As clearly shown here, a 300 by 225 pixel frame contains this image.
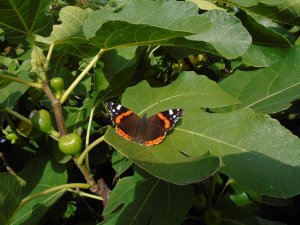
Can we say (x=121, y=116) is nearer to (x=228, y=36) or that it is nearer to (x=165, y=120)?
(x=165, y=120)

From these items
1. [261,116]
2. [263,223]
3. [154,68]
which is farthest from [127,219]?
[154,68]

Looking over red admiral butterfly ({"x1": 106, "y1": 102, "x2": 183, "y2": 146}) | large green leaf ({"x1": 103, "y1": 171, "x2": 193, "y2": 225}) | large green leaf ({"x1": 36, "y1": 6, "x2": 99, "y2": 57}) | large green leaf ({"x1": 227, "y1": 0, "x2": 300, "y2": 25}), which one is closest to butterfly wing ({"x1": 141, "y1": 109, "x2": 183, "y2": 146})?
red admiral butterfly ({"x1": 106, "y1": 102, "x2": 183, "y2": 146})

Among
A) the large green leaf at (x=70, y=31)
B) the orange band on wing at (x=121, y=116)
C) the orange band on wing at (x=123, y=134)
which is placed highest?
the large green leaf at (x=70, y=31)

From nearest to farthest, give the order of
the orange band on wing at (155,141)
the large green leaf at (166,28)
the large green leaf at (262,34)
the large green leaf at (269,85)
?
the large green leaf at (166,28) < the orange band on wing at (155,141) < the large green leaf at (269,85) < the large green leaf at (262,34)

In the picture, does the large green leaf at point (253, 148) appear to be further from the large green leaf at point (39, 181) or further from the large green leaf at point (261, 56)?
the large green leaf at point (39, 181)

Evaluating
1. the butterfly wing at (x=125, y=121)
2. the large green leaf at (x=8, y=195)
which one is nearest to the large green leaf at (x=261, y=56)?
the butterfly wing at (x=125, y=121)
